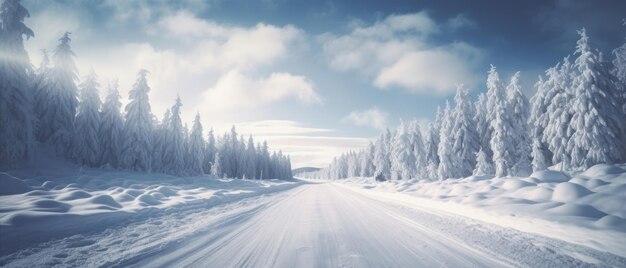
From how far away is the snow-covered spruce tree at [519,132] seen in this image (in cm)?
3045

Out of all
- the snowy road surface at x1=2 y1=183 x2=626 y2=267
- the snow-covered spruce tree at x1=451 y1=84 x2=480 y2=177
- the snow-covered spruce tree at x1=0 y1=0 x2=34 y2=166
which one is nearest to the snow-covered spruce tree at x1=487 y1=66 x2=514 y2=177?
the snow-covered spruce tree at x1=451 y1=84 x2=480 y2=177

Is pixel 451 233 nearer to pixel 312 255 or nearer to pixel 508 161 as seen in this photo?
pixel 312 255

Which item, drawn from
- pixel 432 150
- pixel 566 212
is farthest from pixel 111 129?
pixel 432 150

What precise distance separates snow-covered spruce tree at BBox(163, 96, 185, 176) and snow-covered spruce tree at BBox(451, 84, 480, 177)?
43526mm

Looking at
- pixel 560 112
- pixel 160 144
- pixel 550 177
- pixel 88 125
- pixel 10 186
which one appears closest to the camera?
pixel 10 186

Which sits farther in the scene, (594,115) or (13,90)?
(13,90)

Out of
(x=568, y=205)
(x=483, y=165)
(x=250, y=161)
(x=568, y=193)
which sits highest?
(x=250, y=161)

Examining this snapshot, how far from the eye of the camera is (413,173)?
52344mm

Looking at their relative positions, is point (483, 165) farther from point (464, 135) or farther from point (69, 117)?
point (69, 117)

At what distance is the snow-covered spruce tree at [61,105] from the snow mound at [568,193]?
44391 millimetres

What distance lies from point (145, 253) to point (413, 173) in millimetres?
52899

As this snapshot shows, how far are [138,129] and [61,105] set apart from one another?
27.6 feet

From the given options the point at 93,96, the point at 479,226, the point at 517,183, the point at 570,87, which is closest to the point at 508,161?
the point at 570,87

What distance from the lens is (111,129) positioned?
121 feet
